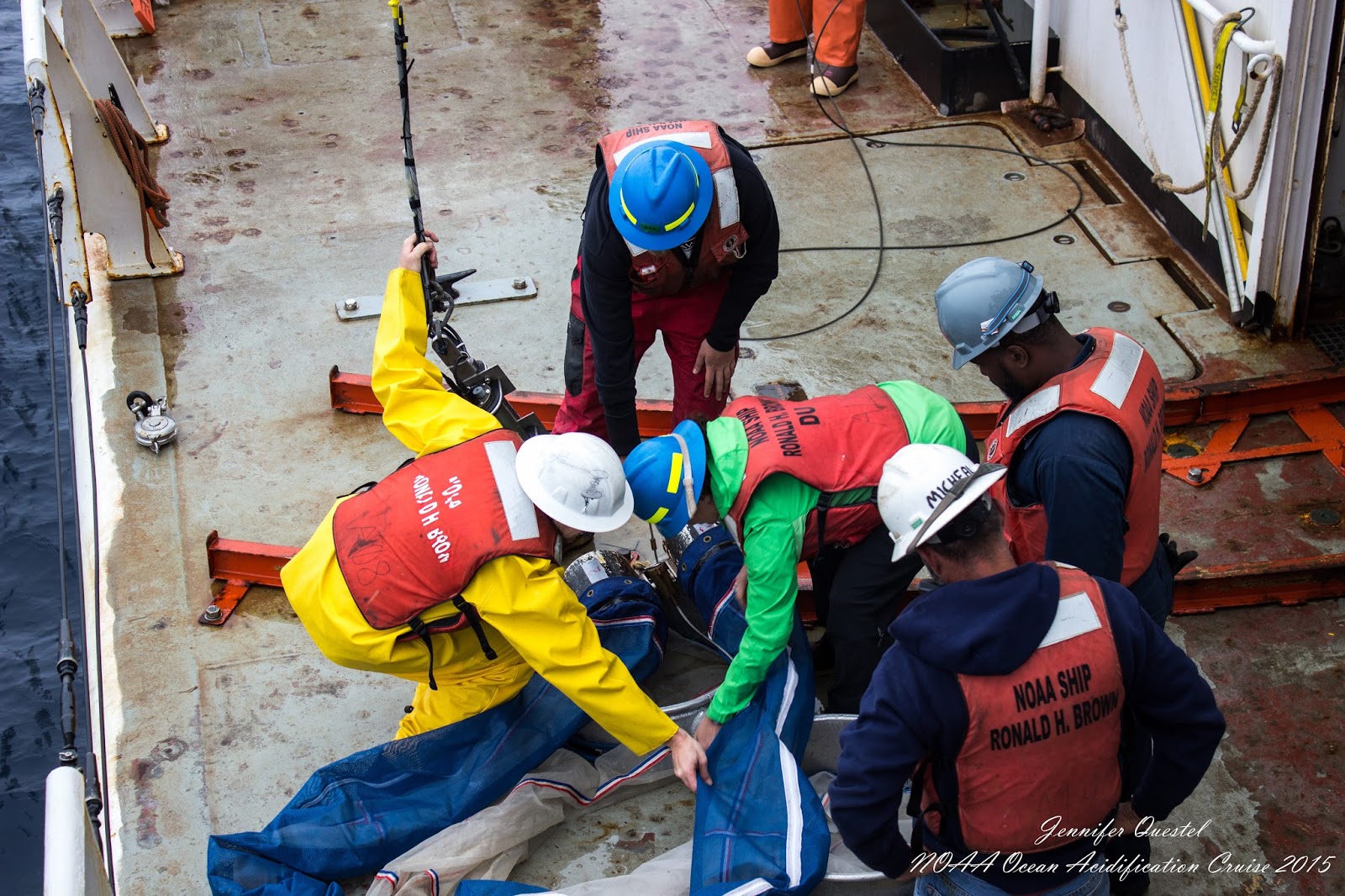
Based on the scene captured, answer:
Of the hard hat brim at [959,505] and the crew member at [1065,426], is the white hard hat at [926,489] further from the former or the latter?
the crew member at [1065,426]

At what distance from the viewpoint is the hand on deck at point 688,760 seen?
314 centimetres

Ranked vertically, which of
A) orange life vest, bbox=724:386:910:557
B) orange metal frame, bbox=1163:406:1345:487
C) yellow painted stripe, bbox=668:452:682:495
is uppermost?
yellow painted stripe, bbox=668:452:682:495

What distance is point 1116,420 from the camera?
273cm

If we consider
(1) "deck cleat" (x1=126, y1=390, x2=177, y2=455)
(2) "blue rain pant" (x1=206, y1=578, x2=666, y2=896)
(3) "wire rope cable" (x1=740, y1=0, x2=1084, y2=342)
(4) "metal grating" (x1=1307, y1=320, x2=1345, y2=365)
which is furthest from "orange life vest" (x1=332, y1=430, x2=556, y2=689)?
(4) "metal grating" (x1=1307, y1=320, x2=1345, y2=365)

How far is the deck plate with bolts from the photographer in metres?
5.58

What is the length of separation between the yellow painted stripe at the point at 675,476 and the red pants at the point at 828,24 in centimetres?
476

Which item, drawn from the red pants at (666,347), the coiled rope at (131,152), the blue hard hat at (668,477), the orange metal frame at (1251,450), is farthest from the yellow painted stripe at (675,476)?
the coiled rope at (131,152)

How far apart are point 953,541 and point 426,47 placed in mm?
6797

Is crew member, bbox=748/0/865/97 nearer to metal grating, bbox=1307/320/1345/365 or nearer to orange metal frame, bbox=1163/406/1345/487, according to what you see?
metal grating, bbox=1307/320/1345/365

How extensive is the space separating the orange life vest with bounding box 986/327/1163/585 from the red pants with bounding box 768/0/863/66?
14.7 ft

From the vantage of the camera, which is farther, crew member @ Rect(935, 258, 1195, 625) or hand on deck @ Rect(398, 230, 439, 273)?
hand on deck @ Rect(398, 230, 439, 273)

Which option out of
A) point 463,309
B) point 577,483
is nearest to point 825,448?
point 577,483

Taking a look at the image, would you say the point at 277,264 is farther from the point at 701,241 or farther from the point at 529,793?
the point at 529,793

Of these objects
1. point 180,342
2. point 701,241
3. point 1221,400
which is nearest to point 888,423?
point 701,241
